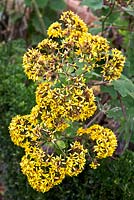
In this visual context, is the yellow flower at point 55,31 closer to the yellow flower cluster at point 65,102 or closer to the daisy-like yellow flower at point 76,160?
the yellow flower cluster at point 65,102

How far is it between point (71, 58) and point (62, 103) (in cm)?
22

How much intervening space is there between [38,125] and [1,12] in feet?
7.76

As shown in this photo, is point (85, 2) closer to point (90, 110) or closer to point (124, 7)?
point (124, 7)

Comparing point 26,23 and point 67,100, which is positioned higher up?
point 67,100

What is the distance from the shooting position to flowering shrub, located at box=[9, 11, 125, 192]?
2.07 m

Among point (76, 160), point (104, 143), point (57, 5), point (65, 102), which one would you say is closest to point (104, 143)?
point (104, 143)

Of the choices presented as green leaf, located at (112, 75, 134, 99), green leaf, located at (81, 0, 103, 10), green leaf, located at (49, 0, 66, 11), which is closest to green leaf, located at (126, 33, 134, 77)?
green leaf, located at (81, 0, 103, 10)

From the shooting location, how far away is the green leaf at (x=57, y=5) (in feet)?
13.3

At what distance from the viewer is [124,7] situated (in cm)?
266

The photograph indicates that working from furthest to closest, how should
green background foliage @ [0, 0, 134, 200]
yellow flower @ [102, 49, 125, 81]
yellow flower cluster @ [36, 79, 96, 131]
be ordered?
green background foliage @ [0, 0, 134, 200] < yellow flower @ [102, 49, 125, 81] < yellow flower cluster @ [36, 79, 96, 131]

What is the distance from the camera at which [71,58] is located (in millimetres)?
2188

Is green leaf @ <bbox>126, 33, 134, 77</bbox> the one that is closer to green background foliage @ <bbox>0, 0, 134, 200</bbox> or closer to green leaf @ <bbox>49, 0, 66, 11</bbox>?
green background foliage @ <bbox>0, 0, 134, 200</bbox>

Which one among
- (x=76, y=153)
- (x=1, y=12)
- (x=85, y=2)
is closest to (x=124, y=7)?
(x=85, y=2)

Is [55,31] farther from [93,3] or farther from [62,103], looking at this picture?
[93,3]
